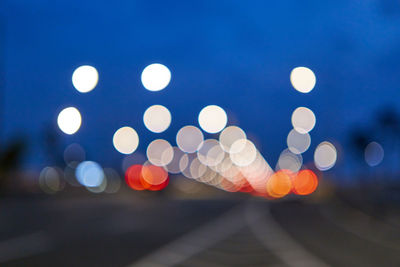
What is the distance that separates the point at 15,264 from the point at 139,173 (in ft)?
143

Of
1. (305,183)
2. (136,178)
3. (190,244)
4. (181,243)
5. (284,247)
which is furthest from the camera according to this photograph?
(305,183)

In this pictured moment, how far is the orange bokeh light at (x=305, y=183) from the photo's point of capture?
6201cm

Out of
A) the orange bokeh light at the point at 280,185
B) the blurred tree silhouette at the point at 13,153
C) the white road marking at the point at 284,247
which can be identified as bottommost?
the white road marking at the point at 284,247

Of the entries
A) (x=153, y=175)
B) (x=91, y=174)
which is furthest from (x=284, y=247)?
(x=91, y=174)

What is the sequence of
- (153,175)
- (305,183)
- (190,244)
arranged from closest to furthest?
(190,244)
(153,175)
(305,183)

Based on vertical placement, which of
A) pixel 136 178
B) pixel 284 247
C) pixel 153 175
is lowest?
pixel 284 247

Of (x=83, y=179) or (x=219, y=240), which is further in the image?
(x=83, y=179)

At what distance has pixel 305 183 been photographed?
2517 inches

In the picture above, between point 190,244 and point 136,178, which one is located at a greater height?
point 136,178

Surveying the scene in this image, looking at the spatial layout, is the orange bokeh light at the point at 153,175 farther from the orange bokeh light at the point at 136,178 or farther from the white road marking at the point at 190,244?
the white road marking at the point at 190,244

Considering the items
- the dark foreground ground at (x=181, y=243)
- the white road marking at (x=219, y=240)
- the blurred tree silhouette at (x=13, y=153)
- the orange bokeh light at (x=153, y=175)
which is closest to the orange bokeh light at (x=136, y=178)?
the orange bokeh light at (x=153, y=175)

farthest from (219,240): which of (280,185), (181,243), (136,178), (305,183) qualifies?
(280,185)

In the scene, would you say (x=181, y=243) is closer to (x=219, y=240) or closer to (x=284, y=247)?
(x=219, y=240)

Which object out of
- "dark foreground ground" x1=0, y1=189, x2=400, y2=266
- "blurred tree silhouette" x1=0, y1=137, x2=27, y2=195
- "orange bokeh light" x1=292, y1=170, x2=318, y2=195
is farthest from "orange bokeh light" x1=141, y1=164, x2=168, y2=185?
"dark foreground ground" x1=0, y1=189, x2=400, y2=266
